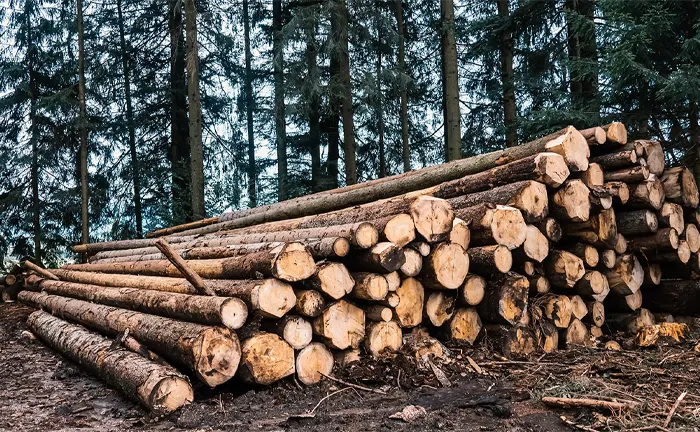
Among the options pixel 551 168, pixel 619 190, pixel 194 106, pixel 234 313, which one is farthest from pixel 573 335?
pixel 194 106

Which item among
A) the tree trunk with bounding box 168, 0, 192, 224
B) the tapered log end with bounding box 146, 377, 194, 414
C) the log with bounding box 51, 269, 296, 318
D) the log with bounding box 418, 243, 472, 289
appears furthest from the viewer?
the tree trunk with bounding box 168, 0, 192, 224

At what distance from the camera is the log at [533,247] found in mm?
4859

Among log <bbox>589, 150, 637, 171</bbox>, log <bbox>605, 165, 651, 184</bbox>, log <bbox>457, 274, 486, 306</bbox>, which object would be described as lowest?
log <bbox>457, 274, 486, 306</bbox>

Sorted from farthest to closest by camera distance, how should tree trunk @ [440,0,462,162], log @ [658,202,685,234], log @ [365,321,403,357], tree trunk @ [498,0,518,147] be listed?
1. tree trunk @ [498,0,518,147]
2. tree trunk @ [440,0,462,162]
3. log @ [658,202,685,234]
4. log @ [365,321,403,357]

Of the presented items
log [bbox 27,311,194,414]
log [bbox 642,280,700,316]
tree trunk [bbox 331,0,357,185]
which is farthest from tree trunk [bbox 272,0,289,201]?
log [bbox 642,280,700,316]

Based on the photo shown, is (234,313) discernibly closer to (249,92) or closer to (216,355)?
(216,355)

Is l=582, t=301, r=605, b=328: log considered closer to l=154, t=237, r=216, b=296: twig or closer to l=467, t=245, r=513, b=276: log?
l=467, t=245, r=513, b=276: log

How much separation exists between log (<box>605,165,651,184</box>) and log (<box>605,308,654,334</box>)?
155cm

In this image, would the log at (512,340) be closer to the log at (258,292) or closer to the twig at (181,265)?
the log at (258,292)

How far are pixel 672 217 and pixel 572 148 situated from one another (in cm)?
160

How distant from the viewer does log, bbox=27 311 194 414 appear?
3596 mm

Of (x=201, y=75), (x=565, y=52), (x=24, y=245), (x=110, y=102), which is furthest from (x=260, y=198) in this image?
(x=565, y=52)

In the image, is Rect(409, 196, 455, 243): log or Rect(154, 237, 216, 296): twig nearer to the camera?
Rect(154, 237, 216, 296): twig

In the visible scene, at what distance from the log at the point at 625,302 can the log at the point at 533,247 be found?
140 centimetres
